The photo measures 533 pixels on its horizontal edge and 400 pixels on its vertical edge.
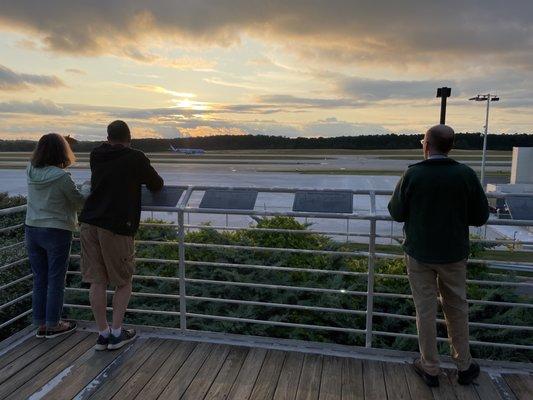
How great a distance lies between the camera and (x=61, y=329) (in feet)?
12.2

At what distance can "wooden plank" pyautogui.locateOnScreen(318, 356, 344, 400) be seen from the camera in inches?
112

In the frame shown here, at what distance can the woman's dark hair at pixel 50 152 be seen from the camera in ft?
11.1

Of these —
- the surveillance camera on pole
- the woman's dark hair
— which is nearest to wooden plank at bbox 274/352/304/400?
the woman's dark hair

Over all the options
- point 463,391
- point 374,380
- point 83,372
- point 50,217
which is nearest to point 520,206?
point 463,391

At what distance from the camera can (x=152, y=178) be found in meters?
3.28

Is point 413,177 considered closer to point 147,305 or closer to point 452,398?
point 452,398

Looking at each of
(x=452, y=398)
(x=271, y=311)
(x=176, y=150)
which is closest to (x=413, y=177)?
(x=452, y=398)

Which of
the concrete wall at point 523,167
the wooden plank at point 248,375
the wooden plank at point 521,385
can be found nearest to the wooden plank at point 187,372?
the wooden plank at point 248,375

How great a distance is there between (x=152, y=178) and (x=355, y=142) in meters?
103

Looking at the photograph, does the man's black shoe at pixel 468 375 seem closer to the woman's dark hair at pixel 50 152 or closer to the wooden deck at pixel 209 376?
the wooden deck at pixel 209 376

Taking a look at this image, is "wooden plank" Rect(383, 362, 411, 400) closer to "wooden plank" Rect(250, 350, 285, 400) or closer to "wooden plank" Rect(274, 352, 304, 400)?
"wooden plank" Rect(274, 352, 304, 400)

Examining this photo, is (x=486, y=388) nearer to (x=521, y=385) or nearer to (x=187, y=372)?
(x=521, y=385)

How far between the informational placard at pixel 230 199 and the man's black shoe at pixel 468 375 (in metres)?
1.86

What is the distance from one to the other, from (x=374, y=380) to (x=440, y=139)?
64.0 inches
